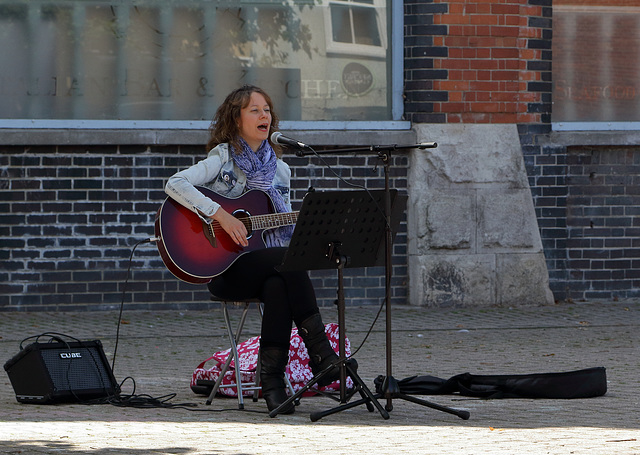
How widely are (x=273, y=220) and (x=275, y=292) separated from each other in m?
0.41

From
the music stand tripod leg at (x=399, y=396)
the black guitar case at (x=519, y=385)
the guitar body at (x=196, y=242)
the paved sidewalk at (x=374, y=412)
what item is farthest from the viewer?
the black guitar case at (x=519, y=385)

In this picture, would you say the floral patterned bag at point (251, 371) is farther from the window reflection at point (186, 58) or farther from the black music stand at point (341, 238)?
the window reflection at point (186, 58)

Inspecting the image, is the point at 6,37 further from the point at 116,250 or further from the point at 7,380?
the point at 7,380

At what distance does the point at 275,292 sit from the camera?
5.72 metres

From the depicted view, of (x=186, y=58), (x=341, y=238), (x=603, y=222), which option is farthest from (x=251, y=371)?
(x=603, y=222)

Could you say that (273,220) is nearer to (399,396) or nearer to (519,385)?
(399,396)

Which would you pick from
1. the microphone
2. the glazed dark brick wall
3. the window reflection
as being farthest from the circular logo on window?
the microphone

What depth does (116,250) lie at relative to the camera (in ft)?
32.4

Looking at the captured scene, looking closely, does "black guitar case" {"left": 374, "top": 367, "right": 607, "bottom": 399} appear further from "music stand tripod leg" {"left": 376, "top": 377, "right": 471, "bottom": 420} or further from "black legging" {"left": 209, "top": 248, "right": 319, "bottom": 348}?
"black legging" {"left": 209, "top": 248, "right": 319, "bottom": 348}

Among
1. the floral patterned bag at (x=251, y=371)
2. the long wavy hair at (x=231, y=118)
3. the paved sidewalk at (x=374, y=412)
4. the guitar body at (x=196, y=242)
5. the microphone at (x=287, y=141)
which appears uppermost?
the long wavy hair at (x=231, y=118)

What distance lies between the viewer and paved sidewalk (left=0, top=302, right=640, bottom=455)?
4793 mm

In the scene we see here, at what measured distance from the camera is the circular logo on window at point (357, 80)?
10.4m

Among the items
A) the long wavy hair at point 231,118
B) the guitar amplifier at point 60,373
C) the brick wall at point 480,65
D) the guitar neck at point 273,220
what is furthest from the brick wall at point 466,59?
the guitar amplifier at point 60,373

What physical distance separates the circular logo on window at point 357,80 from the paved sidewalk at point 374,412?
205 cm
